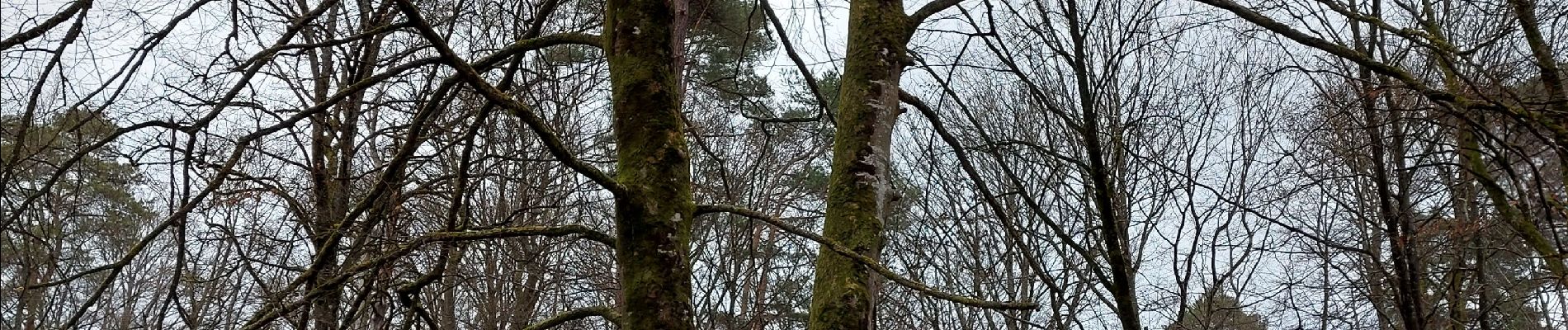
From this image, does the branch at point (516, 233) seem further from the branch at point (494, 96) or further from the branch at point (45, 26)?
the branch at point (45, 26)

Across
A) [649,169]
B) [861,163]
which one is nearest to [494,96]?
[649,169]

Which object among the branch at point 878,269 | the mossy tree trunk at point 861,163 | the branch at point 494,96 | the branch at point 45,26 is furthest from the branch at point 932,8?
the branch at point 45,26

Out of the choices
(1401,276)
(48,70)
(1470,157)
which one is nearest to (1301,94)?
(1470,157)

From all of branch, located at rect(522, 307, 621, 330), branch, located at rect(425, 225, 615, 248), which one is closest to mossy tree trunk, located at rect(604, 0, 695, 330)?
branch, located at rect(425, 225, 615, 248)

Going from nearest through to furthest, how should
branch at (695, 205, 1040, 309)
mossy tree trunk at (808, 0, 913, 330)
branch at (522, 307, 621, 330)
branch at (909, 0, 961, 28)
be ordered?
1. branch at (695, 205, 1040, 309)
2. branch at (522, 307, 621, 330)
3. mossy tree trunk at (808, 0, 913, 330)
4. branch at (909, 0, 961, 28)

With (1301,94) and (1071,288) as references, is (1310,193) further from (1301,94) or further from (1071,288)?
(1071,288)

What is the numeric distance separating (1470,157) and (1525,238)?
104cm

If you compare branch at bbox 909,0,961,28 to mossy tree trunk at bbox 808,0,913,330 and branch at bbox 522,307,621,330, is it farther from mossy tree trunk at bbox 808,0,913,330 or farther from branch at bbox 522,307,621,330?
branch at bbox 522,307,621,330

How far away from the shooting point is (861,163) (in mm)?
3008

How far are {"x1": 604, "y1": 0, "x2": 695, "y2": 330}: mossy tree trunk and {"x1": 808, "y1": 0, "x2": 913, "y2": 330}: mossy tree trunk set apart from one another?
0.78 metres

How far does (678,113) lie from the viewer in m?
2.29

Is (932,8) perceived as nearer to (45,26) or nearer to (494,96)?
(494,96)

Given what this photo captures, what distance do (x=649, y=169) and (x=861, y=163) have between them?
3.19ft

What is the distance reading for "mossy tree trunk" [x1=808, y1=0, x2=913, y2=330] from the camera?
9.45 ft
